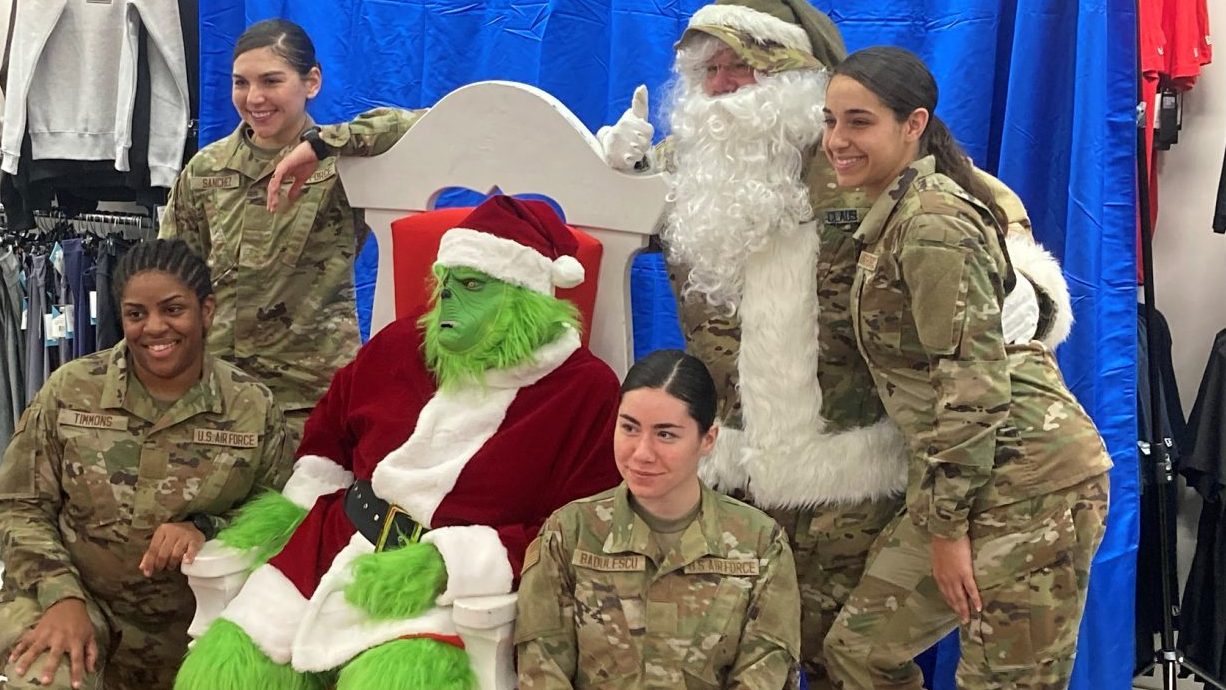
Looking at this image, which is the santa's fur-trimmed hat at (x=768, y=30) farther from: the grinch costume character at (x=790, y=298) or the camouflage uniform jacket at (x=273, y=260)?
the camouflage uniform jacket at (x=273, y=260)

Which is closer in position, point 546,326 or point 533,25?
point 546,326

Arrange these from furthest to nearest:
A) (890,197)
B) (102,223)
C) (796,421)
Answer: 1. (102,223)
2. (796,421)
3. (890,197)

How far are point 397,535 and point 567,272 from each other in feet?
1.76

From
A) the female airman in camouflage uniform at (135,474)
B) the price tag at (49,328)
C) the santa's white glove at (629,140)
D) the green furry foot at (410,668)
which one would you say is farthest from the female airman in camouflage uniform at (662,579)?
the price tag at (49,328)

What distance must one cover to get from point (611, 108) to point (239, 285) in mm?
1013

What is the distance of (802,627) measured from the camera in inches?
77.4

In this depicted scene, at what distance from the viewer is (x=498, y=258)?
1844 mm

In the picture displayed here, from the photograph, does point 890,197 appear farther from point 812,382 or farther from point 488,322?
point 488,322

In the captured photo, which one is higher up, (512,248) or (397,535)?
(512,248)

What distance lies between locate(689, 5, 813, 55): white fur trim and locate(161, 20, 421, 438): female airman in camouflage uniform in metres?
0.76

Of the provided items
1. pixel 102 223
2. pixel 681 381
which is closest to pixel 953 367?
pixel 681 381

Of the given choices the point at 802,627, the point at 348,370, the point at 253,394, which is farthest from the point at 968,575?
the point at 253,394

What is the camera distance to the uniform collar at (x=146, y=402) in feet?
6.42

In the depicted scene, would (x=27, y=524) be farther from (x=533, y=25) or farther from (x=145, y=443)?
(x=533, y=25)
